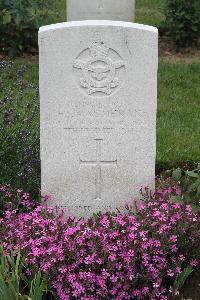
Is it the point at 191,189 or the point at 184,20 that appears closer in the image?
the point at 191,189

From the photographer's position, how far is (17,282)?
3.39 meters

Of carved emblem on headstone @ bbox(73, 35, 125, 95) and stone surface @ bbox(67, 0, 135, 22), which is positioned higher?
carved emblem on headstone @ bbox(73, 35, 125, 95)

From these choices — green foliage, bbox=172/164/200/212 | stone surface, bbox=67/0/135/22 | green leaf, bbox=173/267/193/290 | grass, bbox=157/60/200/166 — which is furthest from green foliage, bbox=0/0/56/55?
green leaf, bbox=173/267/193/290

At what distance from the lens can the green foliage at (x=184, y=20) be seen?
9.21 meters

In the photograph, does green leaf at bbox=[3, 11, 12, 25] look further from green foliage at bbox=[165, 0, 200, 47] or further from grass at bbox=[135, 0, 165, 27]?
grass at bbox=[135, 0, 165, 27]

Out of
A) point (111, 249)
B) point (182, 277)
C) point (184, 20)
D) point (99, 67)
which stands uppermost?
point (99, 67)

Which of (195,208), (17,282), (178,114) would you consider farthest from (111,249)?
(178,114)

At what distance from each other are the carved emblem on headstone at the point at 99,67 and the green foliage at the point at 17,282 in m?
1.07

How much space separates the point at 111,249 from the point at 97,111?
870 millimetres

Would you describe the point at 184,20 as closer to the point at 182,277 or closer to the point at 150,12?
the point at 150,12

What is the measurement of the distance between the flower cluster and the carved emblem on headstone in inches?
28.8

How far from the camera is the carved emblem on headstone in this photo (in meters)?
3.97

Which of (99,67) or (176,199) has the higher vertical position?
(99,67)

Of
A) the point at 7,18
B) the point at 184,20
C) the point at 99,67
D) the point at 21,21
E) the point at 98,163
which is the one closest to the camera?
the point at 99,67
